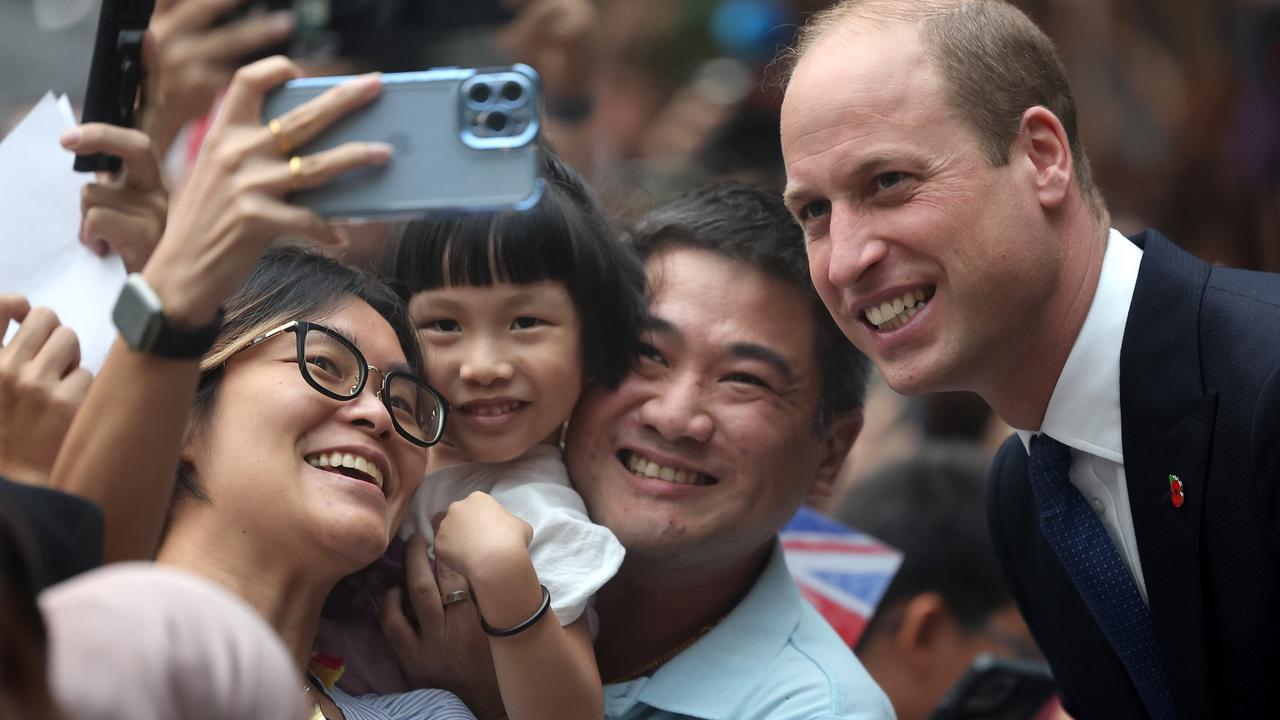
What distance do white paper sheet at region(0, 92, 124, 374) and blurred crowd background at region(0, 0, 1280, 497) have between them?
2099mm

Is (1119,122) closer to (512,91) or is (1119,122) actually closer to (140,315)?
(512,91)

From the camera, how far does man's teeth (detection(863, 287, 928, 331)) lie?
8.51ft

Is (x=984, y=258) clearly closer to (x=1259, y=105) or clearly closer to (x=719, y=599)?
(x=719, y=599)

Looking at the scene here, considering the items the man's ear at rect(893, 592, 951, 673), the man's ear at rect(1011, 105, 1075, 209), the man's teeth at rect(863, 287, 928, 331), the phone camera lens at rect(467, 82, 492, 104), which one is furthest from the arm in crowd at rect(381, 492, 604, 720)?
the man's ear at rect(893, 592, 951, 673)

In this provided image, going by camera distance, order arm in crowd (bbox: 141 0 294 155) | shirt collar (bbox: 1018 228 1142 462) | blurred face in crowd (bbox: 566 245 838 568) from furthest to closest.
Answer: blurred face in crowd (bbox: 566 245 838 568), arm in crowd (bbox: 141 0 294 155), shirt collar (bbox: 1018 228 1142 462)

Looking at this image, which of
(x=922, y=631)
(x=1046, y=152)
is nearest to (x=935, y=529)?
(x=922, y=631)

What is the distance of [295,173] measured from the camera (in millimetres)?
1822

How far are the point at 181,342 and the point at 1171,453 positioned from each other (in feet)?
5.23

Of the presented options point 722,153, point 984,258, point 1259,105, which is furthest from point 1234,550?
point 722,153

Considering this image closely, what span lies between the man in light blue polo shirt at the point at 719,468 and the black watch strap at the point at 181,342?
120 centimetres

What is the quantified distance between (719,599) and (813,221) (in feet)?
3.11

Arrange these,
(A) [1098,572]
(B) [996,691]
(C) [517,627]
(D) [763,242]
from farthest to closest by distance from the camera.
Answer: (B) [996,691] < (D) [763,242] < (A) [1098,572] < (C) [517,627]

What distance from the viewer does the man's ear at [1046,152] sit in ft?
8.60

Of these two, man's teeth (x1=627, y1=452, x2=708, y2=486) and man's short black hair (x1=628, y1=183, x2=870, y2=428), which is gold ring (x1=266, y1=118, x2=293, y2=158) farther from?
man's short black hair (x1=628, y1=183, x2=870, y2=428)
